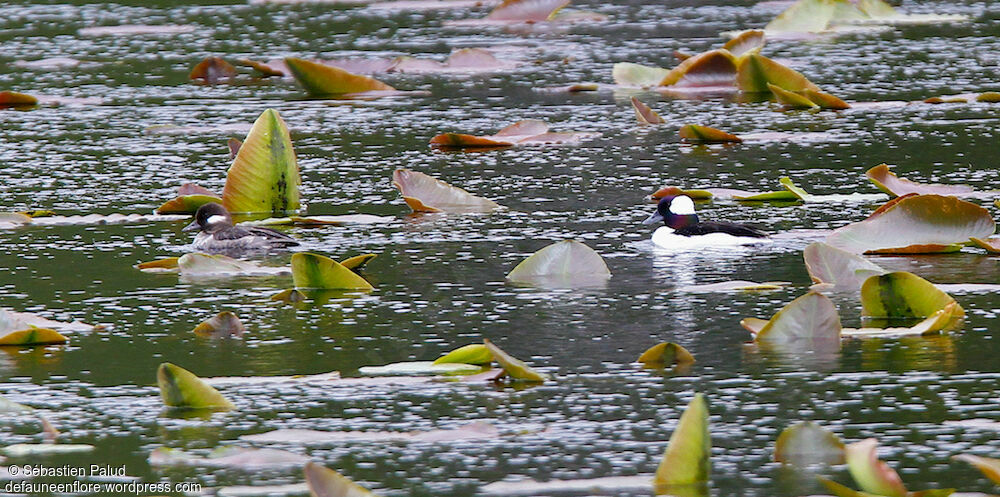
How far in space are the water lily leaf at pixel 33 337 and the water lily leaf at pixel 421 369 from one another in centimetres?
105

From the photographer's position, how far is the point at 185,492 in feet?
12.4

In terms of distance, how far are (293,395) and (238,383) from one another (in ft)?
0.60

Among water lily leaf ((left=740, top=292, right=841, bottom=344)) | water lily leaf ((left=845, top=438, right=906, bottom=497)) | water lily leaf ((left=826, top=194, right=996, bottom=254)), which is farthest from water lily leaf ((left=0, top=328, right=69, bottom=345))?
water lily leaf ((left=826, top=194, right=996, bottom=254))

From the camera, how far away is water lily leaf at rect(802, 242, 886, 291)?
18.8ft

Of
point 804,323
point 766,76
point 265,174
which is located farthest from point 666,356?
point 766,76

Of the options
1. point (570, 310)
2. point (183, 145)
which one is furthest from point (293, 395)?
point (183, 145)

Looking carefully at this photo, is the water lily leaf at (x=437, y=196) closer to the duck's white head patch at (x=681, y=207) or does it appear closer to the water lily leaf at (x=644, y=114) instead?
the duck's white head patch at (x=681, y=207)

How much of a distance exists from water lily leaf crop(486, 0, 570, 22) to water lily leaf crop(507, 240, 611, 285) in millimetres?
8444

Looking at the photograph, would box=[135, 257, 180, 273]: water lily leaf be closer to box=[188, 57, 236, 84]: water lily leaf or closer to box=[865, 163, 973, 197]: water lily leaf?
box=[865, 163, 973, 197]: water lily leaf

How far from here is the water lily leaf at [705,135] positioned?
8.56m

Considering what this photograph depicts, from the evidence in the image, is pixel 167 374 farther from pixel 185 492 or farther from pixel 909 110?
pixel 909 110

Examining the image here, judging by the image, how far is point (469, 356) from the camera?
4750 millimetres

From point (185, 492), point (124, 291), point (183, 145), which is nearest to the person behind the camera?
point (185, 492)

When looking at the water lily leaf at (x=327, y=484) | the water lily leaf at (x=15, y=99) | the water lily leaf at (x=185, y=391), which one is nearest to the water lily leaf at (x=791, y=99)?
the water lily leaf at (x=15, y=99)
